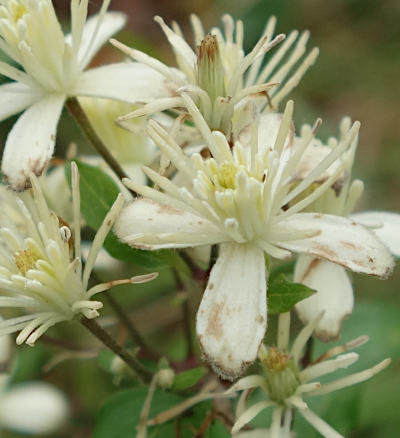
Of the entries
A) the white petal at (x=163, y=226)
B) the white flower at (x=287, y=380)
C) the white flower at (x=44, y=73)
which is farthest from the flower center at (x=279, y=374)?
the white flower at (x=44, y=73)

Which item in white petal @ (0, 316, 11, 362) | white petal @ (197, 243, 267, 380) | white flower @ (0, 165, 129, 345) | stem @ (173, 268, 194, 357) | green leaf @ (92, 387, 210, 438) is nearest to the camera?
white petal @ (197, 243, 267, 380)

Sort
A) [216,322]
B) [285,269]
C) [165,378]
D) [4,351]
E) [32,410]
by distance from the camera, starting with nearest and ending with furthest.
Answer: [216,322], [165,378], [285,269], [4,351], [32,410]

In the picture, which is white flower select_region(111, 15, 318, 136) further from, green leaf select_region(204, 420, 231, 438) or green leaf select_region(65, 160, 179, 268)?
green leaf select_region(204, 420, 231, 438)

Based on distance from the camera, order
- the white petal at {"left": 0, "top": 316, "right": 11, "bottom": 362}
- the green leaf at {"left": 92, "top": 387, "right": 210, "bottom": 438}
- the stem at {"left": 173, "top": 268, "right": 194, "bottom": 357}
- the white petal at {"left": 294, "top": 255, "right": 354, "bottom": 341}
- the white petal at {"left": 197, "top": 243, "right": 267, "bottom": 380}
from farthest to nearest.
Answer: the white petal at {"left": 0, "top": 316, "right": 11, "bottom": 362}
the stem at {"left": 173, "top": 268, "right": 194, "bottom": 357}
the green leaf at {"left": 92, "top": 387, "right": 210, "bottom": 438}
the white petal at {"left": 294, "top": 255, "right": 354, "bottom": 341}
the white petal at {"left": 197, "top": 243, "right": 267, "bottom": 380}

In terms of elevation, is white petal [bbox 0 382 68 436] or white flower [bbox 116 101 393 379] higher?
white flower [bbox 116 101 393 379]

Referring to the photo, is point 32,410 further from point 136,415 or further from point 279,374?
point 279,374

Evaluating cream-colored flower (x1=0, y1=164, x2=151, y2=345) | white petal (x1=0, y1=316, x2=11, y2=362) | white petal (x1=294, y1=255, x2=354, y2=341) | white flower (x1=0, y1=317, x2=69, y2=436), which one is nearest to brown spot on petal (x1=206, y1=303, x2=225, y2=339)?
cream-colored flower (x1=0, y1=164, x2=151, y2=345)

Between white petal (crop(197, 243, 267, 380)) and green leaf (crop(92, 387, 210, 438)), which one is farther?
green leaf (crop(92, 387, 210, 438))

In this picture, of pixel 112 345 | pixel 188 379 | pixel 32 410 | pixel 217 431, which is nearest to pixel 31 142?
pixel 112 345
